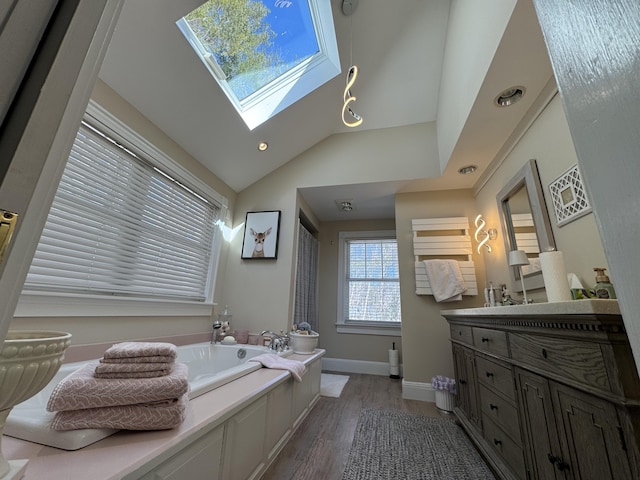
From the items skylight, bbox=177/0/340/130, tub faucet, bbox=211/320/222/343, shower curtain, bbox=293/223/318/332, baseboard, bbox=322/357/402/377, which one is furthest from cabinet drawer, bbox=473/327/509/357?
skylight, bbox=177/0/340/130

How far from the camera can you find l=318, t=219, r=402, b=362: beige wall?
3.93 meters

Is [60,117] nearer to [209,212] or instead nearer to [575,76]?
[575,76]

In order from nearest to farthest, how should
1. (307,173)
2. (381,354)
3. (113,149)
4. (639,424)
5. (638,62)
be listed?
1. (638,62)
2. (639,424)
3. (113,149)
4. (307,173)
5. (381,354)

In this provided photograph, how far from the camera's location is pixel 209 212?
2.81m

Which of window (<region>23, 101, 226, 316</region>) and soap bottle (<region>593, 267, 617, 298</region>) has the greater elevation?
window (<region>23, 101, 226, 316</region>)

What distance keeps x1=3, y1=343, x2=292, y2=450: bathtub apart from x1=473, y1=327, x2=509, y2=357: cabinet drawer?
1.47m

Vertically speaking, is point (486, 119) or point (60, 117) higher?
point (486, 119)

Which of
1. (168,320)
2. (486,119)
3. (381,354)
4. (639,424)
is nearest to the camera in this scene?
(639,424)

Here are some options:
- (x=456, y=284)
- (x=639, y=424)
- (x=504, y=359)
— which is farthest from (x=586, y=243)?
(x=456, y=284)

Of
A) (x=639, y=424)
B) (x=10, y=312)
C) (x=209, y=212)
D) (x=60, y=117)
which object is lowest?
(x=639, y=424)

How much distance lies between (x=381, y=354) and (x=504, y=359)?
2743 mm

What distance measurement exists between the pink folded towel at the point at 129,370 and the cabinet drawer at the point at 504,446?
5.25ft

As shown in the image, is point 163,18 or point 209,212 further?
point 209,212

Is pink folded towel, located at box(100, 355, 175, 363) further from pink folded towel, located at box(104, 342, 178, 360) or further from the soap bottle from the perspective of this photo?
the soap bottle
